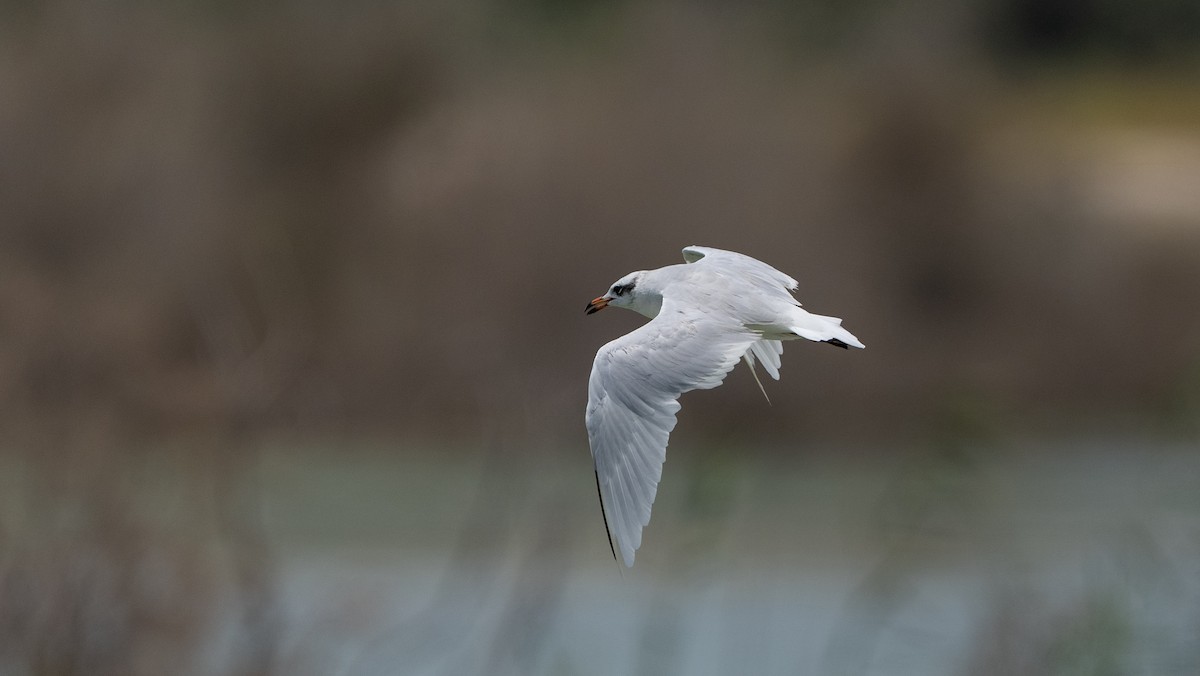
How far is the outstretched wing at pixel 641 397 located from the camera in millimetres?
3439

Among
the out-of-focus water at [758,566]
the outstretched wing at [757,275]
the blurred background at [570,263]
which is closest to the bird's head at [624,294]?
the outstretched wing at [757,275]

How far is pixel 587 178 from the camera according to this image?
9336mm

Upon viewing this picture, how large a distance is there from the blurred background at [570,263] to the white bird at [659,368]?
2.72 meters

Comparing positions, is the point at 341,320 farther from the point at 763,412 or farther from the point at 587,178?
the point at 763,412

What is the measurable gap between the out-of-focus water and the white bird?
0.72 ft

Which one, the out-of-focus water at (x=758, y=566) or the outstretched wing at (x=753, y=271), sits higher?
the outstretched wing at (x=753, y=271)

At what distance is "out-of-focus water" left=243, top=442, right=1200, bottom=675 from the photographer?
385 centimetres

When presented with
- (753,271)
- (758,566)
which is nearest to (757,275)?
(753,271)

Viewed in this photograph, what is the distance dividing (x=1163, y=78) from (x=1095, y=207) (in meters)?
4.84

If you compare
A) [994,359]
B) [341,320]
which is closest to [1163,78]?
[994,359]

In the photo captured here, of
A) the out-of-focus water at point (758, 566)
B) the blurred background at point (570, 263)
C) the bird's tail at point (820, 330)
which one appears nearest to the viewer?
the bird's tail at point (820, 330)

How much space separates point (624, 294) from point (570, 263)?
501 centimetres

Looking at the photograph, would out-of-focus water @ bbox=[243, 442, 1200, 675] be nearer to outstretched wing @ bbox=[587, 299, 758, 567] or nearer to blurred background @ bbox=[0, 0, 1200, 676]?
blurred background @ bbox=[0, 0, 1200, 676]

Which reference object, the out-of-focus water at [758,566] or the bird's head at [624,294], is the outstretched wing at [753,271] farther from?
the out-of-focus water at [758,566]
